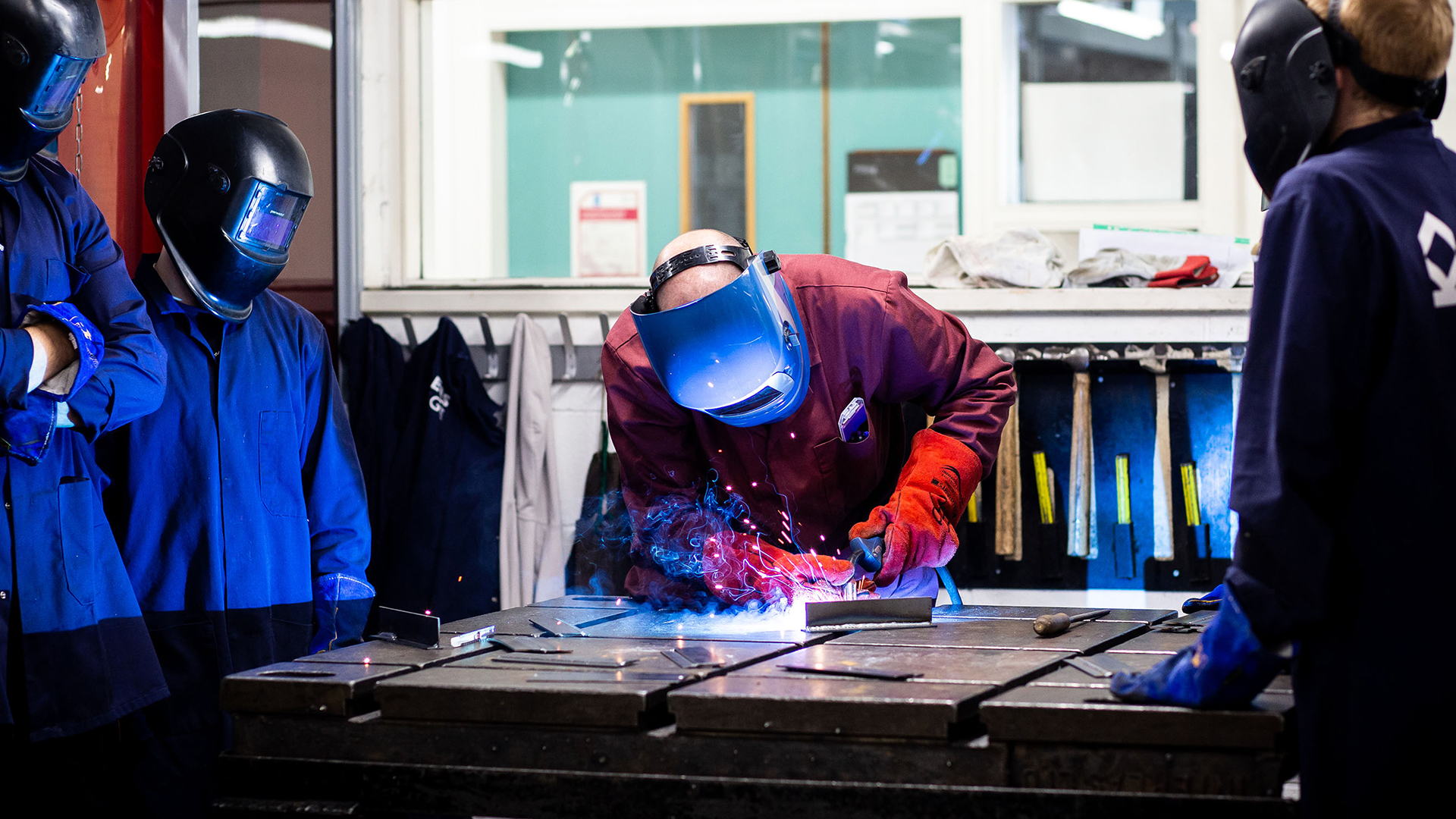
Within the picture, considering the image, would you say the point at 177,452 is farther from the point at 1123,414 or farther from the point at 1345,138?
the point at 1123,414

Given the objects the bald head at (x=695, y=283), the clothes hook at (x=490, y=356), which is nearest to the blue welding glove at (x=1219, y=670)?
the bald head at (x=695, y=283)

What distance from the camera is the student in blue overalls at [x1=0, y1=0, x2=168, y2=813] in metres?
1.96

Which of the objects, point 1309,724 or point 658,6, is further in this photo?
point 658,6

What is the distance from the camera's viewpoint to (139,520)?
2.38m

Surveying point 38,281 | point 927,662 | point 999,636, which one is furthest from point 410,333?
point 927,662

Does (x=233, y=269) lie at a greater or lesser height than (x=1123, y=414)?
greater

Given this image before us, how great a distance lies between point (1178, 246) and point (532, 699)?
2.90 m

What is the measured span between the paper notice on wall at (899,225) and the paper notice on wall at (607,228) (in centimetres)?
77

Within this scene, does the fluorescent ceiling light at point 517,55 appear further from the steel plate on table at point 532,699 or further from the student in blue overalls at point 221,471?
the steel plate on table at point 532,699

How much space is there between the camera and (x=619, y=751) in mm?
1646

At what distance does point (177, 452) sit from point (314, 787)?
97 centimetres

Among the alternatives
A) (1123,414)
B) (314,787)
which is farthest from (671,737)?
(1123,414)

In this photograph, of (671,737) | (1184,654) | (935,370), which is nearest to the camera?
(1184,654)

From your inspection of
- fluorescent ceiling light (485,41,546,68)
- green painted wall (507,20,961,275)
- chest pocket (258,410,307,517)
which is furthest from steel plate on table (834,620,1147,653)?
fluorescent ceiling light (485,41,546,68)
